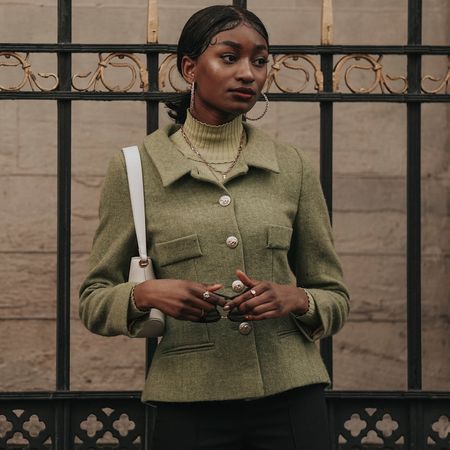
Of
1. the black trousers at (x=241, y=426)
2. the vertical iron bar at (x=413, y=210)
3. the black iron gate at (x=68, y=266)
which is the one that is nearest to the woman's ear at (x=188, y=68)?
the black trousers at (x=241, y=426)

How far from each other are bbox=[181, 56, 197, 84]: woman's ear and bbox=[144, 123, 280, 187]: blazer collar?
0.52 feet

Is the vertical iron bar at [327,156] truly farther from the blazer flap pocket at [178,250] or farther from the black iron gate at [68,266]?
the blazer flap pocket at [178,250]

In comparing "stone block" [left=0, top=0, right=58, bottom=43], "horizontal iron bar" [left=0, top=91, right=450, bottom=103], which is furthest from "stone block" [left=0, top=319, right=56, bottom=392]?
"horizontal iron bar" [left=0, top=91, right=450, bottom=103]

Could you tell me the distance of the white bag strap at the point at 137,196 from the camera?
3.80 meters

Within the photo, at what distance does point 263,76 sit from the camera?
3867mm

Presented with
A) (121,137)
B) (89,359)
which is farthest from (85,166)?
(89,359)

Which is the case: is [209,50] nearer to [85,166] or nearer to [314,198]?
[314,198]

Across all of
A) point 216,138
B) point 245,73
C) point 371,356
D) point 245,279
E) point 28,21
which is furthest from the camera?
point 371,356

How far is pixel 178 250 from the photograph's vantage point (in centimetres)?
377

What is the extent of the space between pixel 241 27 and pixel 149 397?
1026mm

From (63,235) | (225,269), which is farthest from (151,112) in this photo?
(225,269)

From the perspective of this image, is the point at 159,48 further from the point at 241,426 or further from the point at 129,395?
the point at 241,426

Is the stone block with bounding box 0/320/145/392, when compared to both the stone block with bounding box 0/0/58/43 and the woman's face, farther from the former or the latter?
the woman's face

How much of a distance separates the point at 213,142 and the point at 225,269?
0.39 m
